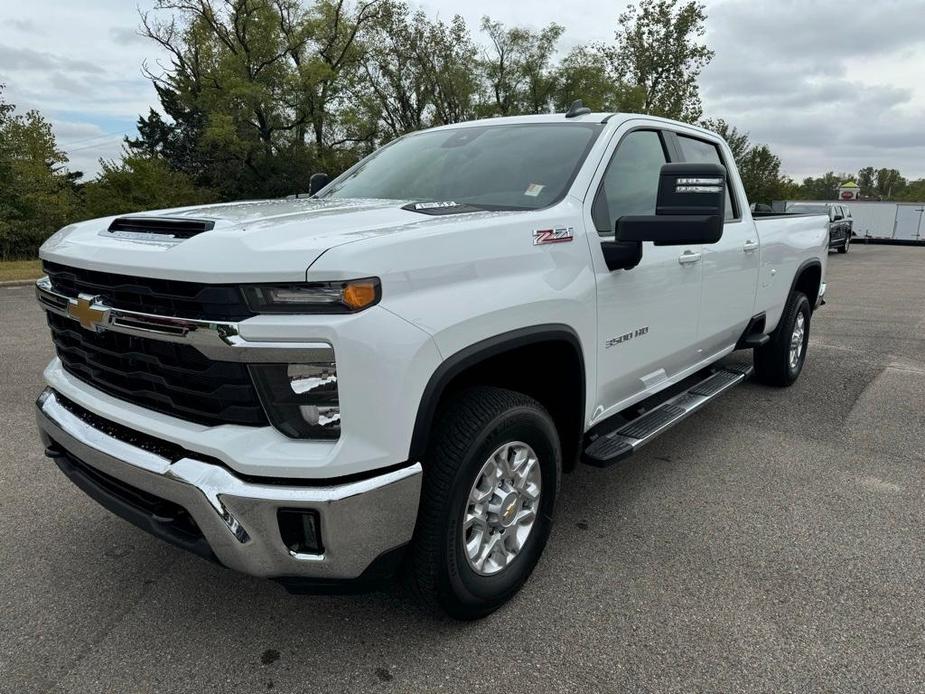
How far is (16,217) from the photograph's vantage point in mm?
27641

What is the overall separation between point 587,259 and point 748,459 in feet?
6.96

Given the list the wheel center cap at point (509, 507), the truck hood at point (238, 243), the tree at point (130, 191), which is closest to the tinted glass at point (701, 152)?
the truck hood at point (238, 243)

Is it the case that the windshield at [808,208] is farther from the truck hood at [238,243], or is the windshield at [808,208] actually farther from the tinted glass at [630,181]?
the truck hood at [238,243]

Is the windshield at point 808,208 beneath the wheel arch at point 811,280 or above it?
beneath

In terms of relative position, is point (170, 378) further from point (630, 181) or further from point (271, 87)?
point (271, 87)

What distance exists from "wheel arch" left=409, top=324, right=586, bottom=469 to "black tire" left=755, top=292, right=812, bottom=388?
9.95 feet

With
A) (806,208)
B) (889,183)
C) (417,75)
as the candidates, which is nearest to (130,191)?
(417,75)

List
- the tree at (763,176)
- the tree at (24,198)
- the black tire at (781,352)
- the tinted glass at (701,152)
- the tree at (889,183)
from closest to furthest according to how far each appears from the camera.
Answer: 1. the tinted glass at (701,152)
2. the black tire at (781,352)
3. the tree at (24,198)
4. the tree at (763,176)
5. the tree at (889,183)

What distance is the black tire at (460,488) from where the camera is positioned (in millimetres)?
2164

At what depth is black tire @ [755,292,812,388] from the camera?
17.4 feet

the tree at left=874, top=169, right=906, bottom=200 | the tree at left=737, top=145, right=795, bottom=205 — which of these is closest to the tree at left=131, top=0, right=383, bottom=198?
the tree at left=737, top=145, right=795, bottom=205

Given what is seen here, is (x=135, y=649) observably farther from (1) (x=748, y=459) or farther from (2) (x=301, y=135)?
(2) (x=301, y=135)

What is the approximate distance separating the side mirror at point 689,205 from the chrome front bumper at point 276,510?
1.33 meters

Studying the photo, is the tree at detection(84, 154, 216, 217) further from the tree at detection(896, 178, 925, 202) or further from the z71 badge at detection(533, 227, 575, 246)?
the tree at detection(896, 178, 925, 202)
